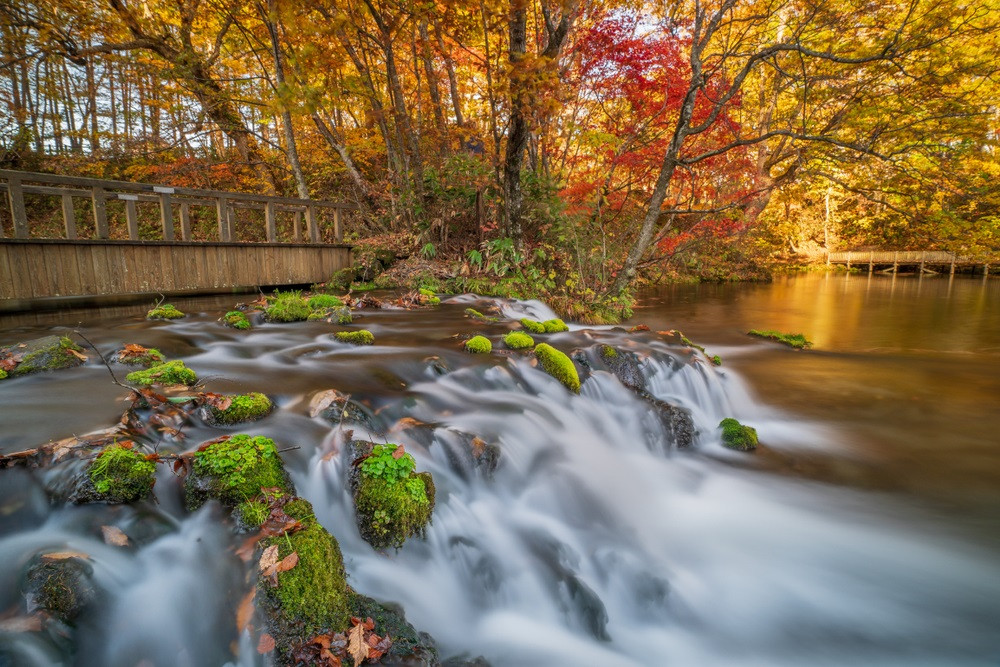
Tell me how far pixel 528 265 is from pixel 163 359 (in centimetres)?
714

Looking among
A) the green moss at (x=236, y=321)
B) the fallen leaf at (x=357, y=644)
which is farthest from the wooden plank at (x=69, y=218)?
the fallen leaf at (x=357, y=644)

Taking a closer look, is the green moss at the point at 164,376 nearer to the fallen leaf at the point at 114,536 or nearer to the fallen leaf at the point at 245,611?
the fallen leaf at the point at 114,536

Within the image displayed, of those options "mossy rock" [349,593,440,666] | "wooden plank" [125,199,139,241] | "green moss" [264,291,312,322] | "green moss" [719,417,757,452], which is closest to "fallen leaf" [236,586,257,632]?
"mossy rock" [349,593,440,666]

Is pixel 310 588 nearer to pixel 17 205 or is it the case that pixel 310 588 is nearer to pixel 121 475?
pixel 121 475

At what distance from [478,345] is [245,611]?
3838mm

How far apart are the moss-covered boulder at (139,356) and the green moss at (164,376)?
0.64 metres

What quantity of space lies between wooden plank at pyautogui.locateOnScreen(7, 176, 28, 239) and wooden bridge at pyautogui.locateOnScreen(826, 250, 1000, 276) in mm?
35829

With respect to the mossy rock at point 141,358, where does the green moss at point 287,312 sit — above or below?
above

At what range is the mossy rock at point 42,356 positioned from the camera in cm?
438

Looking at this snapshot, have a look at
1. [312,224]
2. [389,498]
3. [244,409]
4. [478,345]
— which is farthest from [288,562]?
[312,224]

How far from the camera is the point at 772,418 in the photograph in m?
5.95

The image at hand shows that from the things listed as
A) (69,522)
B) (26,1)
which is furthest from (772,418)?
(26,1)

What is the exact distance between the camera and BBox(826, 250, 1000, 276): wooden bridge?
2760 cm

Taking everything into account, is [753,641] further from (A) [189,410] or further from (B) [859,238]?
(B) [859,238]
